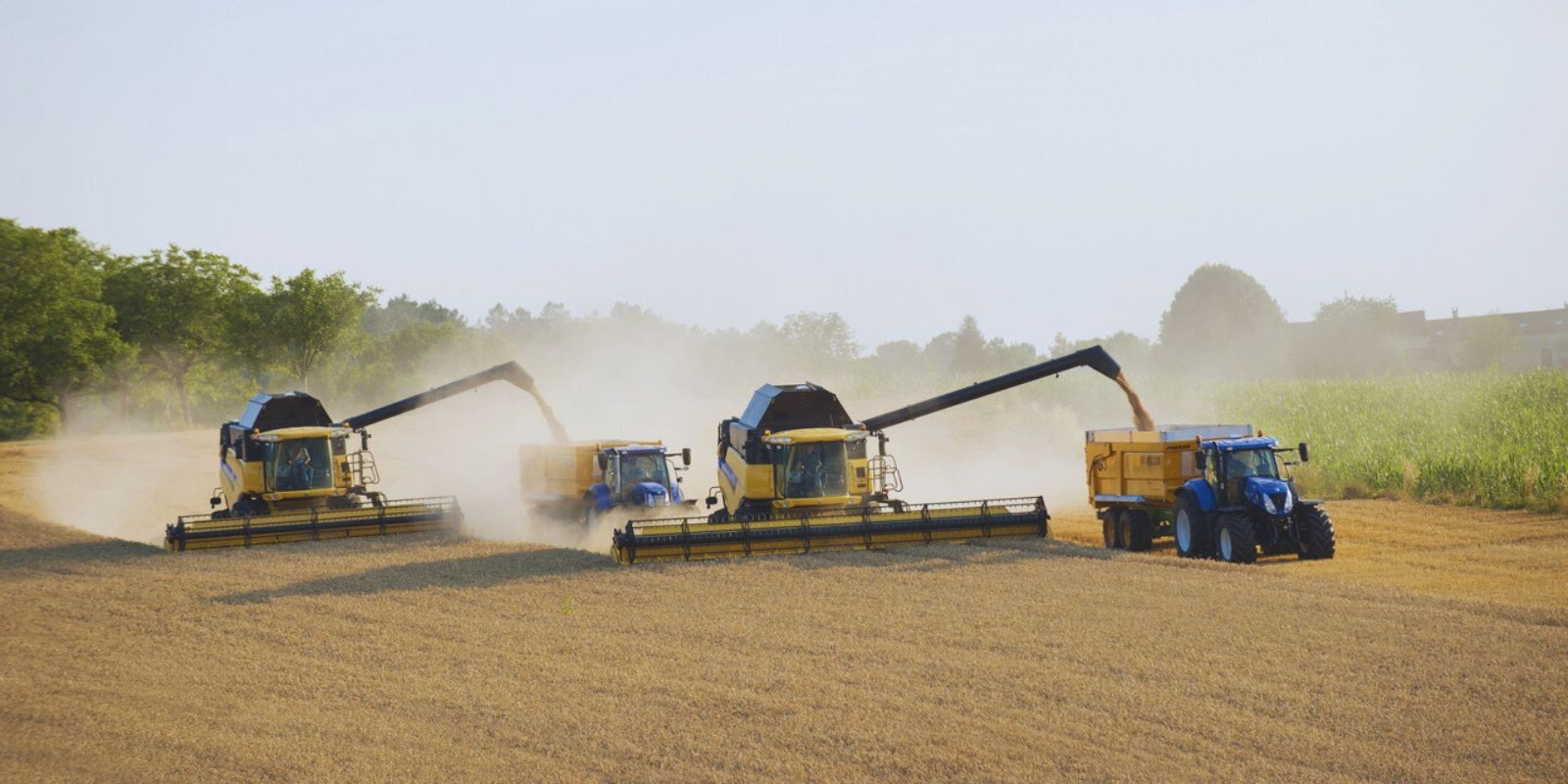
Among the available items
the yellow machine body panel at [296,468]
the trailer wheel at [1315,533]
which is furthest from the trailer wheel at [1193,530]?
the yellow machine body panel at [296,468]

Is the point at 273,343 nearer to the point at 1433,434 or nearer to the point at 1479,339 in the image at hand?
the point at 1433,434

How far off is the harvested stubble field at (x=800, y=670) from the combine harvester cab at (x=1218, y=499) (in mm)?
658

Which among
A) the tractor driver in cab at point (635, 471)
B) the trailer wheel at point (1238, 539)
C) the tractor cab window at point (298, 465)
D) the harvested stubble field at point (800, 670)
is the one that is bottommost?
the harvested stubble field at point (800, 670)

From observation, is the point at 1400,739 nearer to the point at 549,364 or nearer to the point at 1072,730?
the point at 1072,730

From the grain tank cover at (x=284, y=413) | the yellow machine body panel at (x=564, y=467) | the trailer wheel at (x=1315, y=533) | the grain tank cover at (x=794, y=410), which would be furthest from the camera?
the grain tank cover at (x=284, y=413)

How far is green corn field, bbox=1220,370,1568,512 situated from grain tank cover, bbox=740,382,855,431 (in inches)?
582

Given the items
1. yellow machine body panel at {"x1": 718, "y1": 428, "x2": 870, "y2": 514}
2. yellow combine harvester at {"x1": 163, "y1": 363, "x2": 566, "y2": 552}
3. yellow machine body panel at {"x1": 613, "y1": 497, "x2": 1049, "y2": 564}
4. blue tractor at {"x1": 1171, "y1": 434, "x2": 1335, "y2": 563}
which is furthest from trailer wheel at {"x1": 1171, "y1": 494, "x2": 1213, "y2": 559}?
yellow combine harvester at {"x1": 163, "y1": 363, "x2": 566, "y2": 552}

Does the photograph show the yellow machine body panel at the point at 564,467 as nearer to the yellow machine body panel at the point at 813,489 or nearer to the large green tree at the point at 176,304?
the yellow machine body panel at the point at 813,489

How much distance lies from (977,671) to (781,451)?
37.9 feet

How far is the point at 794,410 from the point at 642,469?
3.72m

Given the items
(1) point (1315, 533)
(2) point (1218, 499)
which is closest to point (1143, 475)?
(2) point (1218, 499)

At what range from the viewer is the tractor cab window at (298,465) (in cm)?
2839

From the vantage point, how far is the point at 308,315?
216ft

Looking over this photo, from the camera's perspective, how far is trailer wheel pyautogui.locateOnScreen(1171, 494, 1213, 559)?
70.4ft
